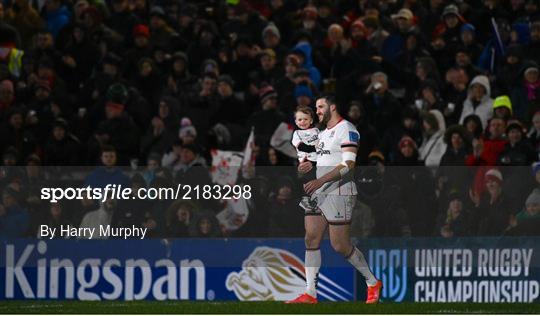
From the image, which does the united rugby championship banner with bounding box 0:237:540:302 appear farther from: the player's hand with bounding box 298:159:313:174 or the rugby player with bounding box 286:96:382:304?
the player's hand with bounding box 298:159:313:174

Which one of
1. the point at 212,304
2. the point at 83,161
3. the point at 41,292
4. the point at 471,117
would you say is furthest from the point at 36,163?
the point at 471,117

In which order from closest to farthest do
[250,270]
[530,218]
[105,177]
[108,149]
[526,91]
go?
[530,218]
[105,177]
[250,270]
[108,149]
[526,91]

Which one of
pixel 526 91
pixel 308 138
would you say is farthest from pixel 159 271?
pixel 526 91

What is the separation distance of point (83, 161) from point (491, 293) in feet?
20.9

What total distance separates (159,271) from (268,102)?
396cm

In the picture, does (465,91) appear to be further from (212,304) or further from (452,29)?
(212,304)

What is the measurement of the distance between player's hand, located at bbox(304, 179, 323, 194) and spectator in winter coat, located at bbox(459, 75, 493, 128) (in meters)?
5.34

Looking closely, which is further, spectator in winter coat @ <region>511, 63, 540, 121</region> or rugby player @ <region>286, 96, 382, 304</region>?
spectator in winter coat @ <region>511, 63, 540, 121</region>

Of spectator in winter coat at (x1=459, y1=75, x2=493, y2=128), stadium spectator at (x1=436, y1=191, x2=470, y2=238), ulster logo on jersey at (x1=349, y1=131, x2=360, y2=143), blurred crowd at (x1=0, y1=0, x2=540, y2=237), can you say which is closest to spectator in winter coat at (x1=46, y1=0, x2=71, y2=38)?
blurred crowd at (x1=0, y1=0, x2=540, y2=237)

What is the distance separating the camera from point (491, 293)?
19.8 m

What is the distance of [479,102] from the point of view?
76.0ft

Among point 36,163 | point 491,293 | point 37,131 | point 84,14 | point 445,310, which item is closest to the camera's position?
point 445,310

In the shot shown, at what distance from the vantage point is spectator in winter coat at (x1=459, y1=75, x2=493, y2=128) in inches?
910

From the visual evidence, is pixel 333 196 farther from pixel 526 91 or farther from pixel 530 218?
pixel 526 91
